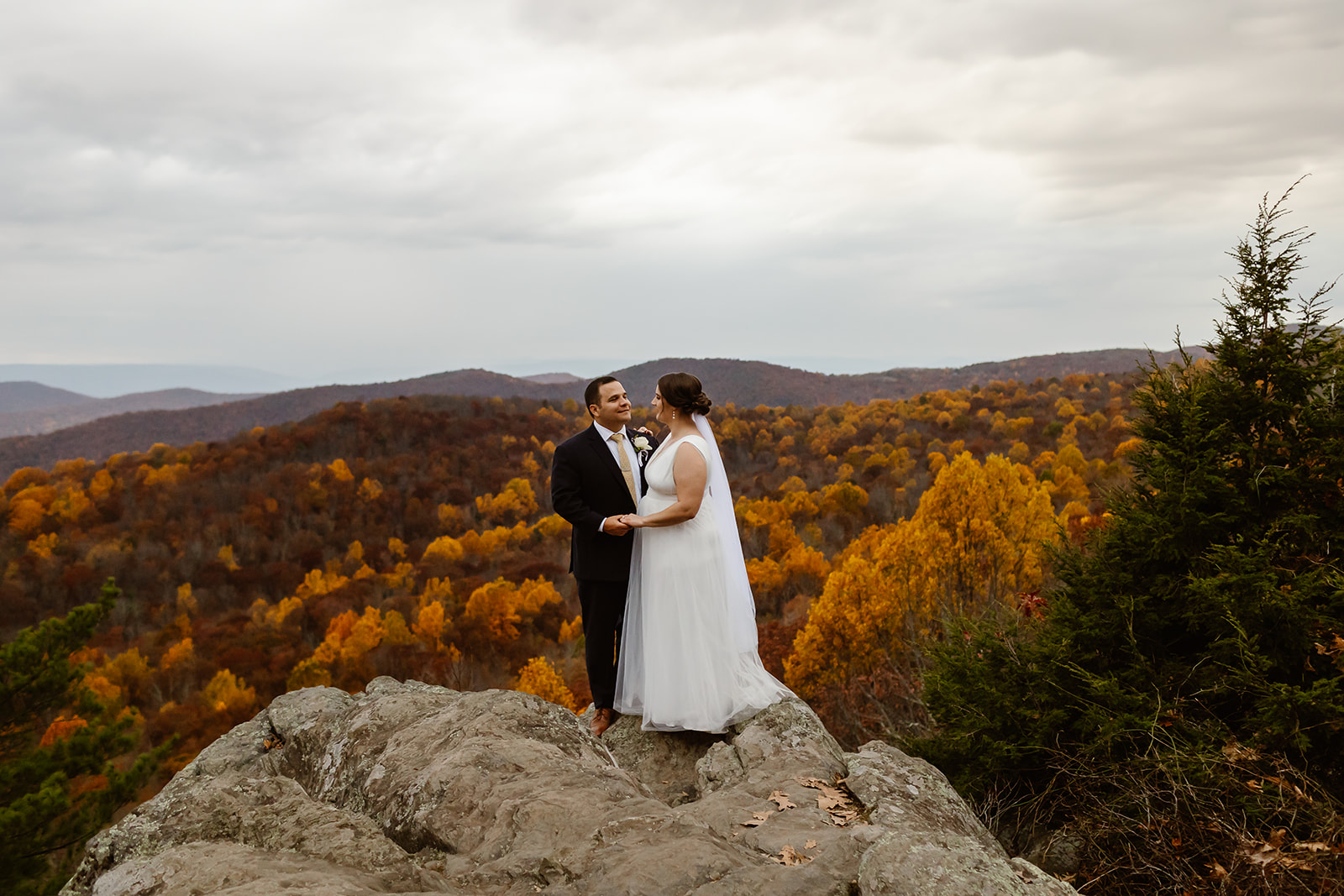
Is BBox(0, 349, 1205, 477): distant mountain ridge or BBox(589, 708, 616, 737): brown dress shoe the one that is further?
BBox(0, 349, 1205, 477): distant mountain ridge

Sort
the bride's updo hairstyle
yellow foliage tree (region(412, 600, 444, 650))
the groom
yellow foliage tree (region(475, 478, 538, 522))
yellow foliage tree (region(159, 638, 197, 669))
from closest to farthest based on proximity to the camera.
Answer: the bride's updo hairstyle → the groom → yellow foliage tree (region(412, 600, 444, 650)) → yellow foliage tree (region(159, 638, 197, 669)) → yellow foliage tree (region(475, 478, 538, 522))

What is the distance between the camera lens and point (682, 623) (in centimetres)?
506

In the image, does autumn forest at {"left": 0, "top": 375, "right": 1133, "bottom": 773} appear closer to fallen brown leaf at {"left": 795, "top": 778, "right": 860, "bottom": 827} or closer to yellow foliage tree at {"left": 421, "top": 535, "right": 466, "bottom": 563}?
yellow foliage tree at {"left": 421, "top": 535, "right": 466, "bottom": 563}

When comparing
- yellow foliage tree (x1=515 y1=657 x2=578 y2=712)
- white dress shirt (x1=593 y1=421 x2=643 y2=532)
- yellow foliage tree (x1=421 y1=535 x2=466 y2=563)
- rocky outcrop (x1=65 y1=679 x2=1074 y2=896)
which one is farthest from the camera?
yellow foliage tree (x1=421 y1=535 x2=466 y2=563)

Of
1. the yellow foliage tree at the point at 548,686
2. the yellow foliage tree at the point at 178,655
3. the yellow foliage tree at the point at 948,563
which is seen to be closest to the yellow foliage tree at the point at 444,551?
the yellow foliage tree at the point at 178,655

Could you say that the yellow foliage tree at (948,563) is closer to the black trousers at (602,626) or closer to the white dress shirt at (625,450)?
the black trousers at (602,626)

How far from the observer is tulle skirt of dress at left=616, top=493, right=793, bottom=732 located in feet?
16.5

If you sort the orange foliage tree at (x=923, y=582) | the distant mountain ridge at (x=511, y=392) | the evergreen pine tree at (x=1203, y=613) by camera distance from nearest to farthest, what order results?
the evergreen pine tree at (x=1203, y=613) → the orange foliage tree at (x=923, y=582) → the distant mountain ridge at (x=511, y=392)

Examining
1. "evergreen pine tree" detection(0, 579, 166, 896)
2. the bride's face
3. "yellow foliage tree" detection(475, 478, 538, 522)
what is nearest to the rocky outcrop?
the bride's face

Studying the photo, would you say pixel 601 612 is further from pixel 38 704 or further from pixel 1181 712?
pixel 38 704

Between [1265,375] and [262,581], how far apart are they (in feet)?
197

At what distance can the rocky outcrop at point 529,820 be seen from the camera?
274 cm

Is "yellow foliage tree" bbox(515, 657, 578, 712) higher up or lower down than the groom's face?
lower down

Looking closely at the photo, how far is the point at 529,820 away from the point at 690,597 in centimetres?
199
